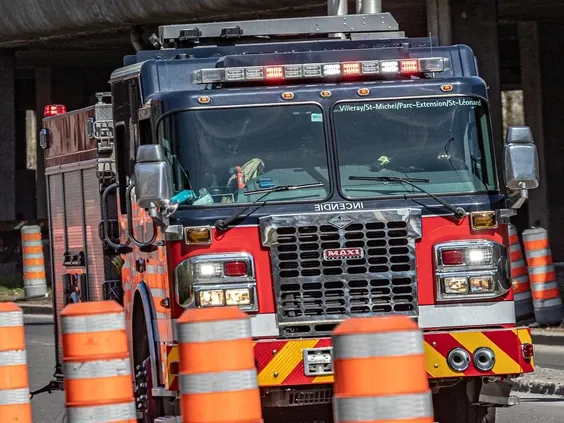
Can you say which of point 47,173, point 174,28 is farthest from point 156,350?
point 47,173

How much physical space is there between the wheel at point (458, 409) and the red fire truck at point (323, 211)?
0.01 metres

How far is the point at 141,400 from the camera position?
1096cm

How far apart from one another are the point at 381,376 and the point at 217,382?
3.28 ft

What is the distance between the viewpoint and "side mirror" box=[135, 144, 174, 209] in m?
9.51

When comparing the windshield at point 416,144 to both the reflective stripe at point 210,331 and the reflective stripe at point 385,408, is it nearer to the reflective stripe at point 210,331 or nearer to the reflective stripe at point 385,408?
the reflective stripe at point 210,331

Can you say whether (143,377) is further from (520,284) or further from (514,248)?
(520,284)

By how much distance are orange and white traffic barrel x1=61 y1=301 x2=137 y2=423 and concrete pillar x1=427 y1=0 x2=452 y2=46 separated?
16.5 metres

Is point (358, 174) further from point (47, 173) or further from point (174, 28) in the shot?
point (47, 173)

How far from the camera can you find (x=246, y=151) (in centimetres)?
1006

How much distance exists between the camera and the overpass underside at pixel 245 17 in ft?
80.8

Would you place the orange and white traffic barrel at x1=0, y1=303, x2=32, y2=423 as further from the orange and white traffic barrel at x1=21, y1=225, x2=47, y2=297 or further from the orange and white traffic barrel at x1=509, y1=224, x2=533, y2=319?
the orange and white traffic barrel at x1=21, y1=225, x2=47, y2=297

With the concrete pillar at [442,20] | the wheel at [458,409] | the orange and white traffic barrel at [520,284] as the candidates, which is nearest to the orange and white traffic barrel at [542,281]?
the orange and white traffic barrel at [520,284]

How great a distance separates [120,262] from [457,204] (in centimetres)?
296

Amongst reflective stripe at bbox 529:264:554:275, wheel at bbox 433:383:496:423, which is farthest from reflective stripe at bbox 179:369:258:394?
reflective stripe at bbox 529:264:554:275
